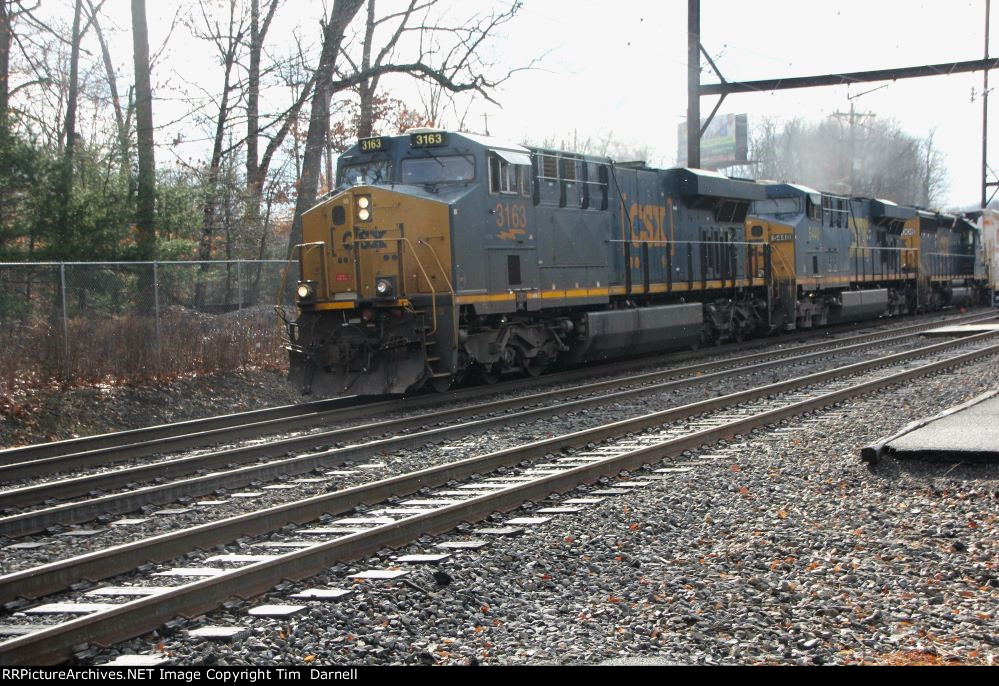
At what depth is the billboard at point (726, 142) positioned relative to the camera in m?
85.3

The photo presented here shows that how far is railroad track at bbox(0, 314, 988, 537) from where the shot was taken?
7586 millimetres

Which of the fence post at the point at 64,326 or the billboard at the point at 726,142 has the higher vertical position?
the billboard at the point at 726,142

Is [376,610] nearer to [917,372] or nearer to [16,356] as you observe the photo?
[16,356]

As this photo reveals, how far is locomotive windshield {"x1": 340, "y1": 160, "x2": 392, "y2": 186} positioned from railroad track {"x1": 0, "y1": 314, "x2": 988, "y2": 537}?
384cm

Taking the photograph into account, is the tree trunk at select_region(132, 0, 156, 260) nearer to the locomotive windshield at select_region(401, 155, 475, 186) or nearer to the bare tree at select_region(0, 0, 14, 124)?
the bare tree at select_region(0, 0, 14, 124)

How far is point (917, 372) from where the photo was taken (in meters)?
15.4

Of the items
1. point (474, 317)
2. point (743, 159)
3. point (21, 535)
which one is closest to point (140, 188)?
point (474, 317)

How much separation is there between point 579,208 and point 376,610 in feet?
38.7

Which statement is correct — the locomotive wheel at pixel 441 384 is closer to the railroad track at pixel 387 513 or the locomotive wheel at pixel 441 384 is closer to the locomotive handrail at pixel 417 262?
the locomotive handrail at pixel 417 262

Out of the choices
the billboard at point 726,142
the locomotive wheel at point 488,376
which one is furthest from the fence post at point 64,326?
the billboard at point 726,142

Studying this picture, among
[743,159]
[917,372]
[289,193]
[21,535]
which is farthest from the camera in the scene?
[743,159]

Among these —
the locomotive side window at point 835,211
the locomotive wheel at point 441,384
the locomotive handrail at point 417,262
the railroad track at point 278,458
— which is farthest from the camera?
the locomotive side window at point 835,211

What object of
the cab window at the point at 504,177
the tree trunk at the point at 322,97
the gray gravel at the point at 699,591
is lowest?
the gray gravel at the point at 699,591

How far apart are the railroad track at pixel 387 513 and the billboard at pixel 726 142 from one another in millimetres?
74993
